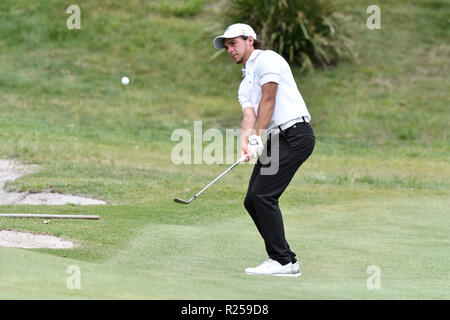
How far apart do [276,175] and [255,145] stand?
12.0 inches

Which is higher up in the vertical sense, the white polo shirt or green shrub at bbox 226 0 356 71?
green shrub at bbox 226 0 356 71

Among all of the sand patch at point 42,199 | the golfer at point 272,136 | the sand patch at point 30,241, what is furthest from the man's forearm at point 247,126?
the sand patch at point 42,199

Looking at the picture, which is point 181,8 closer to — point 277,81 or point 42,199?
point 42,199

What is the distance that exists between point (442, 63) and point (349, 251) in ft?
54.5

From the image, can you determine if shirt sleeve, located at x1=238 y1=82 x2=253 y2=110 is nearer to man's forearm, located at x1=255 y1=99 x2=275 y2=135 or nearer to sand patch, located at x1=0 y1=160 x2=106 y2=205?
→ man's forearm, located at x1=255 y1=99 x2=275 y2=135

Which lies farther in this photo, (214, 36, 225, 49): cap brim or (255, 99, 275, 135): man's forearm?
(214, 36, 225, 49): cap brim

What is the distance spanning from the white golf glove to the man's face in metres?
0.72

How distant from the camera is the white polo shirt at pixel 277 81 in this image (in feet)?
20.9

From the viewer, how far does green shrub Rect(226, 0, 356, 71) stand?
68.6 feet

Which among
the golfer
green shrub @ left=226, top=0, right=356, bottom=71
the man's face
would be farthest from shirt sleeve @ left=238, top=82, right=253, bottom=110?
green shrub @ left=226, top=0, right=356, bottom=71

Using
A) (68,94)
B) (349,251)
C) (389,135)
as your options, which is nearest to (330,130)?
(389,135)
